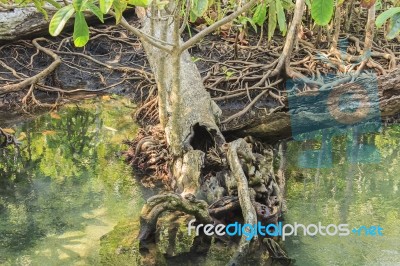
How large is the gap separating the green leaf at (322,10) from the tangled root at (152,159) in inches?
94.9

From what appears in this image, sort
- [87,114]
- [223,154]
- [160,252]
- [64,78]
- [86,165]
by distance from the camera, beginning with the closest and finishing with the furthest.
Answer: [160,252] < [223,154] < [86,165] < [87,114] < [64,78]

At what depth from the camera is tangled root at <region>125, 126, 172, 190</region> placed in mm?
4828

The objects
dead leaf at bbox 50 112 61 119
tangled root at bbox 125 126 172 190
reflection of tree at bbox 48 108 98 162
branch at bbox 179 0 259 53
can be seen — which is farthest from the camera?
dead leaf at bbox 50 112 61 119

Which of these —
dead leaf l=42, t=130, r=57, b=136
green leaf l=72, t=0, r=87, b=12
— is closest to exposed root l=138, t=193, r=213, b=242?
green leaf l=72, t=0, r=87, b=12

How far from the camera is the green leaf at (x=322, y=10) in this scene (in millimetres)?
2429

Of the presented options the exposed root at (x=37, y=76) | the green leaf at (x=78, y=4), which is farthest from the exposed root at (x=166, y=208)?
the exposed root at (x=37, y=76)

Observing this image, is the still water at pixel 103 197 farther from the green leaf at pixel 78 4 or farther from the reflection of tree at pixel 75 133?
the green leaf at pixel 78 4

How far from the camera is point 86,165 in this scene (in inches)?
200

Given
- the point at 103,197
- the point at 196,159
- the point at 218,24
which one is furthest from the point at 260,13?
the point at 103,197

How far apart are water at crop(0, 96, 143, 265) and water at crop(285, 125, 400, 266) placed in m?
1.15

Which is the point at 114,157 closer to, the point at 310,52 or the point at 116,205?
the point at 116,205

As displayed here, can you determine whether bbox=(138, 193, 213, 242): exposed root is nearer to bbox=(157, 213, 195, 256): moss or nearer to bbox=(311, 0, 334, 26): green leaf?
bbox=(157, 213, 195, 256): moss

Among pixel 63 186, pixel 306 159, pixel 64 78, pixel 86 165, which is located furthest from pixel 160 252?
pixel 64 78

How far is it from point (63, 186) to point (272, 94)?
2686 mm
